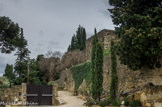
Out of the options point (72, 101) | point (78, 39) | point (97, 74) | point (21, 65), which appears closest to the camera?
point (97, 74)

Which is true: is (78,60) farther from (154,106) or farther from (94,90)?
(154,106)

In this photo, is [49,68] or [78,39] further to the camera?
[78,39]

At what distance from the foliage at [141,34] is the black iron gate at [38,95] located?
10.3 meters

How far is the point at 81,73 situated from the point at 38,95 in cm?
634

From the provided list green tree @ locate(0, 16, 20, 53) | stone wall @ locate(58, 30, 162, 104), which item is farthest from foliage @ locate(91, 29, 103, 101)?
green tree @ locate(0, 16, 20, 53)

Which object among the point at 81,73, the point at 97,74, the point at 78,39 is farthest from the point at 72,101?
the point at 78,39

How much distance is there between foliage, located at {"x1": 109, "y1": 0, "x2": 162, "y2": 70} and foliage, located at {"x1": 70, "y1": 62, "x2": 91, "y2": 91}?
1019 centimetres

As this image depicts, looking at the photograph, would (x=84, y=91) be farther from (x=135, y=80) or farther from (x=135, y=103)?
(x=135, y=103)

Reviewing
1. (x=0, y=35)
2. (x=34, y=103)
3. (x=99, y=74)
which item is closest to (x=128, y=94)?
(x=99, y=74)

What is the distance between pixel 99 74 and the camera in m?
16.0

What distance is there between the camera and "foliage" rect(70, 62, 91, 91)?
21.9m

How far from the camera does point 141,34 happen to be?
938cm

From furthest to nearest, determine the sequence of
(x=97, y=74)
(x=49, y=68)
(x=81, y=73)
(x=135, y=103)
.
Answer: (x=49, y=68), (x=81, y=73), (x=97, y=74), (x=135, y=103)

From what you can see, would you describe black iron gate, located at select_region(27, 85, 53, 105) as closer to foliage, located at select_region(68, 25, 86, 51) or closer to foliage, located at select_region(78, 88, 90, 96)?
foliage, located at select_region(78, 88, 90, 96)
